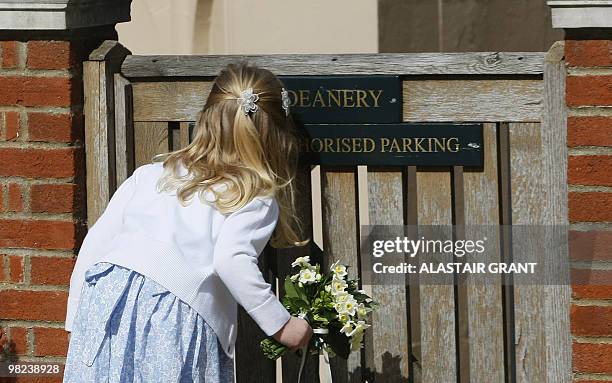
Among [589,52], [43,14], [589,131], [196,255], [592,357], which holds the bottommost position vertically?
[592,357]

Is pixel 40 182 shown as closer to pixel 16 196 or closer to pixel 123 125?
pixel 16 196

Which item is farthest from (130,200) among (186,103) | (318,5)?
(318,5)

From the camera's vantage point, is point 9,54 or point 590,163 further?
point 9,54

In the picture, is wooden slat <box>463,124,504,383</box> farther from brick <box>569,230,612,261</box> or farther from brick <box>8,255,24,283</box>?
brick <box>8,255,24,283</box>

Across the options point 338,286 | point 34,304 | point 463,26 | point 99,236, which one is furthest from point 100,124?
point 463,26

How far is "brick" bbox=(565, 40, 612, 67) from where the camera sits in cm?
351

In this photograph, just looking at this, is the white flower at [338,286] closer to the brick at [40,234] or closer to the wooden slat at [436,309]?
the wooden slat at [436,309]

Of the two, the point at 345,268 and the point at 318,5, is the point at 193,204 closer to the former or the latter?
the point at 345,268

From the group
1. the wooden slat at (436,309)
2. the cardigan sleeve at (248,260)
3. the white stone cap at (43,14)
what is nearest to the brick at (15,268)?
the white stone cap at (43,14)

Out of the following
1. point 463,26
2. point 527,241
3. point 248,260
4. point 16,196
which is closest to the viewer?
point 248,260

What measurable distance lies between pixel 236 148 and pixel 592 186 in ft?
3.23

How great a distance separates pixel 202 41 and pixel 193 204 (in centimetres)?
270

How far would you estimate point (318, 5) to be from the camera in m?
5.83

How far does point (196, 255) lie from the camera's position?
11.4 feet
